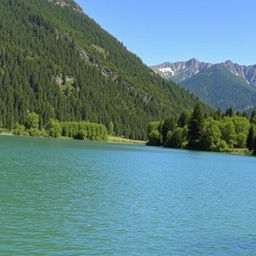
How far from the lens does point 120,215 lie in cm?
4097

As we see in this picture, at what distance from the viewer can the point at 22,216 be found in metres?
37.6

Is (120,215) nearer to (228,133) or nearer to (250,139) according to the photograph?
(228,133)

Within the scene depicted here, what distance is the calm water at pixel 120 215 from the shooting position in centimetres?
3150

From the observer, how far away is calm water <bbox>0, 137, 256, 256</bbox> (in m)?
31.5

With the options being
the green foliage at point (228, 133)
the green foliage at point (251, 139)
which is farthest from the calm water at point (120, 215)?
the green foliage at point (228, 133)

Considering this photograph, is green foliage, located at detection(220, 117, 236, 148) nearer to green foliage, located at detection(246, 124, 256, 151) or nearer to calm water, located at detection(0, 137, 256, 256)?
green foliage, located at detection(246, 124, 256, 151)

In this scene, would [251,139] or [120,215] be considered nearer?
[120,215]

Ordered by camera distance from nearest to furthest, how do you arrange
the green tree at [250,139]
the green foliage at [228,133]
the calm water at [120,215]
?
the calm water at [120,215] → the green tree at [250,139] → the green foliage at [228,133]

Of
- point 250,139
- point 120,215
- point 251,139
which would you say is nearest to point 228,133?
point 250,139

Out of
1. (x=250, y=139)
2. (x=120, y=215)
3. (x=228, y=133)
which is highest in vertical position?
(x=228, y=133)

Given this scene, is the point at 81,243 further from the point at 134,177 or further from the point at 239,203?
the point at 134,177

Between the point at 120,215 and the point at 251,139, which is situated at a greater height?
the point at 251,139

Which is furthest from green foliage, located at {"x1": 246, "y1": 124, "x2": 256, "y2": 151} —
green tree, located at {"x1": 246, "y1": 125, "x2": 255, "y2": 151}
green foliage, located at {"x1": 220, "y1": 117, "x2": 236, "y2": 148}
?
green foliage, located at {"x1": 220, "y1": 117, "x2": 236, "y2": 148}

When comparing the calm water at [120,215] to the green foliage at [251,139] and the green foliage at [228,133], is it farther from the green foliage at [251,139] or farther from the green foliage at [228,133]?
the green foliage at [228,133]
